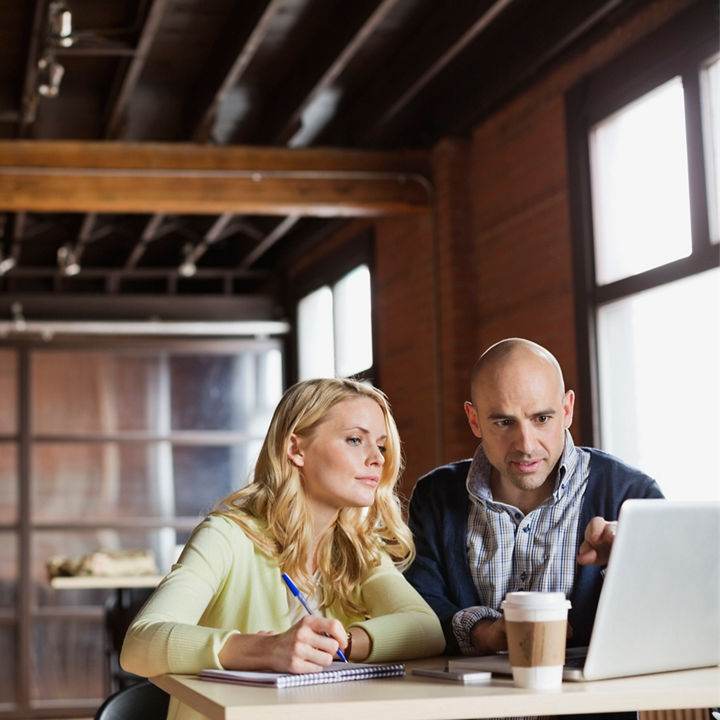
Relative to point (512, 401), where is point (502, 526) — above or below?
below

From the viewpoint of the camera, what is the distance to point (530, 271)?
5.35m

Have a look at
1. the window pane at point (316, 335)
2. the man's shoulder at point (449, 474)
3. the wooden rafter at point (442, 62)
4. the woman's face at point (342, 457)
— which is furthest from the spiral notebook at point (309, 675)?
the window pane at point (316, 335)

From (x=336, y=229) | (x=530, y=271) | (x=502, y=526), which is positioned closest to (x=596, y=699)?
(x=502, y=526)

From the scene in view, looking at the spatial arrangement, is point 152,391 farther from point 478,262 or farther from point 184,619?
point 184,619

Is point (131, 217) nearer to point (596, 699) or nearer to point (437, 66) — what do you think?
point (437, 66)

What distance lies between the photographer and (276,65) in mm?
5973

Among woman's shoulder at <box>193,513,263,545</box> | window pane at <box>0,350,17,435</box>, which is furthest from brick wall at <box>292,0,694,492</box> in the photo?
window pane at <box>0,350,17,435</box>

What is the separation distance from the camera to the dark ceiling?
4.89m

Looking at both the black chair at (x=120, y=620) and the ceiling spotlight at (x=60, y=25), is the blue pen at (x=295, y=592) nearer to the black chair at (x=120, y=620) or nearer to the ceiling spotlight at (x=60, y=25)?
the ceiling spotlight at (x=60, y=25)

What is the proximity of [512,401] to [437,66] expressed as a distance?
3.29 meters

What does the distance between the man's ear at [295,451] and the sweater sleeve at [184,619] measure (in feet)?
0.75

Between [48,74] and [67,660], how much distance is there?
547 centimetres

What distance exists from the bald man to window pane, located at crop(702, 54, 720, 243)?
6.13 feet

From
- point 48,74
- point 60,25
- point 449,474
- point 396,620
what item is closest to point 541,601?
point 396,620
